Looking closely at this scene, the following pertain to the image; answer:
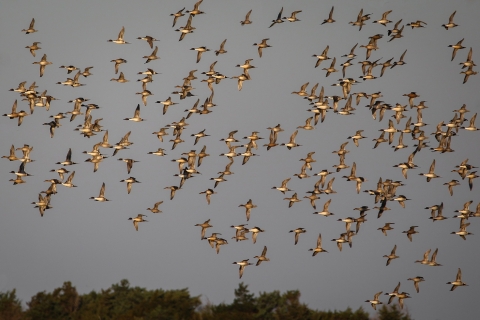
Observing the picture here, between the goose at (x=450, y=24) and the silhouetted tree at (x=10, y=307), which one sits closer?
the goose at (x=450, y=24)

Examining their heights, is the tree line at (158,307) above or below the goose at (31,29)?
below

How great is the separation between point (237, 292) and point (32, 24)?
40279 millimetres

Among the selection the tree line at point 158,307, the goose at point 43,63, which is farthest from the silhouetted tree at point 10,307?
→ the goose at point 43,63

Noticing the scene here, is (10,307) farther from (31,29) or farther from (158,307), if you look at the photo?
(31,29)

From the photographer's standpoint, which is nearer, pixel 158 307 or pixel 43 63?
pixel 43 63

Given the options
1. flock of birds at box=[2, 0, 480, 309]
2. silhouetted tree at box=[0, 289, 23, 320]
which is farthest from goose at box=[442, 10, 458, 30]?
silhouetted tree at box=[0, 289, 23, 320]

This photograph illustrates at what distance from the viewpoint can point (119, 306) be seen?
104 m

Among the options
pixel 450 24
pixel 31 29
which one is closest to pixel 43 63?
pixel 31 29

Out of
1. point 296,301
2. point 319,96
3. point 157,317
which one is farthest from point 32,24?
point 296,301

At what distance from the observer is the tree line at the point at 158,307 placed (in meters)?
91.1

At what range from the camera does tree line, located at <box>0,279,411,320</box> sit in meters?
91.1

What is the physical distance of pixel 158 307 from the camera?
9369cm

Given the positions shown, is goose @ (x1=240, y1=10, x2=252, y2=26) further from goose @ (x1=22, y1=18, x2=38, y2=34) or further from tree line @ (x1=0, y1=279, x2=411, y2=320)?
tree line @ (x1=0, y1=279, x2=411, y2=320)

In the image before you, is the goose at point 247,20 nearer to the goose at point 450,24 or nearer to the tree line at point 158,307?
the goose at point 450,24
